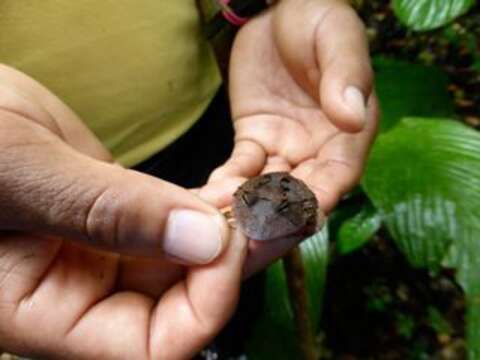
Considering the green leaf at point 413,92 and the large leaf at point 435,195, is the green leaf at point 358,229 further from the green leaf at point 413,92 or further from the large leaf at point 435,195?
the green leaf at point 413,92

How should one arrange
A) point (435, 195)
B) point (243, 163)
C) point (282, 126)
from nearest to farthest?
1. point (243, 163)
2. point (282, 126)
3. point (435, 195)

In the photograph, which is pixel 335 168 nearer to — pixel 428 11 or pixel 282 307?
pixel 282 307

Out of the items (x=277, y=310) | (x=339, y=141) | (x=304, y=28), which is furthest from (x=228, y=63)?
(x=277, y=310)

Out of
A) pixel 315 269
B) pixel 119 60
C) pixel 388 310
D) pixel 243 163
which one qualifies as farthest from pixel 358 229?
→ pixel 119 60

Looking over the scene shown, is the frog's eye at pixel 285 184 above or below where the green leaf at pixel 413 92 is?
above

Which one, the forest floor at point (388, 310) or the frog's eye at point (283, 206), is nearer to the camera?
the frog's eye at point (283, 206)

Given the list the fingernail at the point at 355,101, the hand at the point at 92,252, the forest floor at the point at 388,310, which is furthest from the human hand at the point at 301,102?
the forest floor at the point at 388,310
